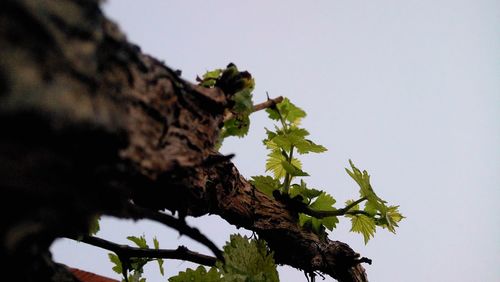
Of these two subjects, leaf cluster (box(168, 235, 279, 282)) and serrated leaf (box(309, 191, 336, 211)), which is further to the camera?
serrated leaf (box(309, 191, 336, 211))

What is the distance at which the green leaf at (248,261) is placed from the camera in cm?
86

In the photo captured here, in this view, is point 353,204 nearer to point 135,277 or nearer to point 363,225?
point 363,225

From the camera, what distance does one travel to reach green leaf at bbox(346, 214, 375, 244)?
128cm

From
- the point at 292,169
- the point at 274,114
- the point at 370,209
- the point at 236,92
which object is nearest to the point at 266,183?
the point at 292,169

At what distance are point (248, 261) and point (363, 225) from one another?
1.80ft

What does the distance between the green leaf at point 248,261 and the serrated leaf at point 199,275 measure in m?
0.05

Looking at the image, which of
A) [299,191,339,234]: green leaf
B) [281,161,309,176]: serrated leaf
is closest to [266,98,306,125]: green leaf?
[281,161,309,176]: serrated leaf

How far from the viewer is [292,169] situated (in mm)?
1163

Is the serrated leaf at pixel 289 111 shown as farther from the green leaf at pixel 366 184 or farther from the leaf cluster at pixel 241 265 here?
the leaf cluster at pixel 241 265

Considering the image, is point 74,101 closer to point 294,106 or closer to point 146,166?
point 146,166

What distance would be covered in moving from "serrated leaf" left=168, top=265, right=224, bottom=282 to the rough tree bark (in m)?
0.48

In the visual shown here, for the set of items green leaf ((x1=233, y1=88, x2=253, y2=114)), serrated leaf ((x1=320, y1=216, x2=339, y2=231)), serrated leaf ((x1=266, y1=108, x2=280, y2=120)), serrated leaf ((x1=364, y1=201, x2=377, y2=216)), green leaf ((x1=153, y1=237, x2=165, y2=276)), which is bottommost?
green leaf ((x1=153, y1=237, x2=165, y2=276))

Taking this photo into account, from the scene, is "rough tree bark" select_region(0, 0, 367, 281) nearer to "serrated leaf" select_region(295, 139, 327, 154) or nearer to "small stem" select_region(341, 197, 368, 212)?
"serrated leaf" select_region(295, 139, 327, 154)

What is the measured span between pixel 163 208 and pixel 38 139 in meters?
0.41
